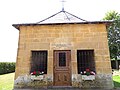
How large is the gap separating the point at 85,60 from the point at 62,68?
1.33 m

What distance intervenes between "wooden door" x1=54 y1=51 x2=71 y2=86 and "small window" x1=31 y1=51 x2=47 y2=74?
65 centimetres

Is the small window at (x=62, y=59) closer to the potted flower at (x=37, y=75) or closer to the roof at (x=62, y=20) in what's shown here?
the potted flower at (x=37, y=75)

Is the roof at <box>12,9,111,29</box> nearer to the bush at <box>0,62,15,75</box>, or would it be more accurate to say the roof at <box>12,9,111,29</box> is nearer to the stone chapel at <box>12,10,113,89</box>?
the stone chapel at <box>12,10,113,89</box>

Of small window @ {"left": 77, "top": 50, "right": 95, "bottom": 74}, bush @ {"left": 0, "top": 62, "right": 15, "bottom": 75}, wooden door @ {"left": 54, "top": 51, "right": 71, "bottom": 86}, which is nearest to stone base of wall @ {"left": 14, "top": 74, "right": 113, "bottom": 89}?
wooden door @ {"left": 54, "top": 51, "right": 71, "bottom": 86}

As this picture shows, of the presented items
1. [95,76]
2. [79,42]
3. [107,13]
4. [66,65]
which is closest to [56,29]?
[79,42]

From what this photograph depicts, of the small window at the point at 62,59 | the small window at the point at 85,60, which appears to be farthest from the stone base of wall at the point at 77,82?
the small window at the point at 62,59

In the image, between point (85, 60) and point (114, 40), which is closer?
point (85, 60)

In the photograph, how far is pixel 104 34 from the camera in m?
8.24

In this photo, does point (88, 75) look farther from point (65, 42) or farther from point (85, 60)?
Answer: point (65, 42)

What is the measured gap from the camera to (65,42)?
27.1 feet

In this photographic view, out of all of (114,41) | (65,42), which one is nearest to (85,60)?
(65,42)

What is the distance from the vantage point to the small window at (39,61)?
836cm

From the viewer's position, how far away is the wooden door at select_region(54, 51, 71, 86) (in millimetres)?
7990

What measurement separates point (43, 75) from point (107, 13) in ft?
82.4
